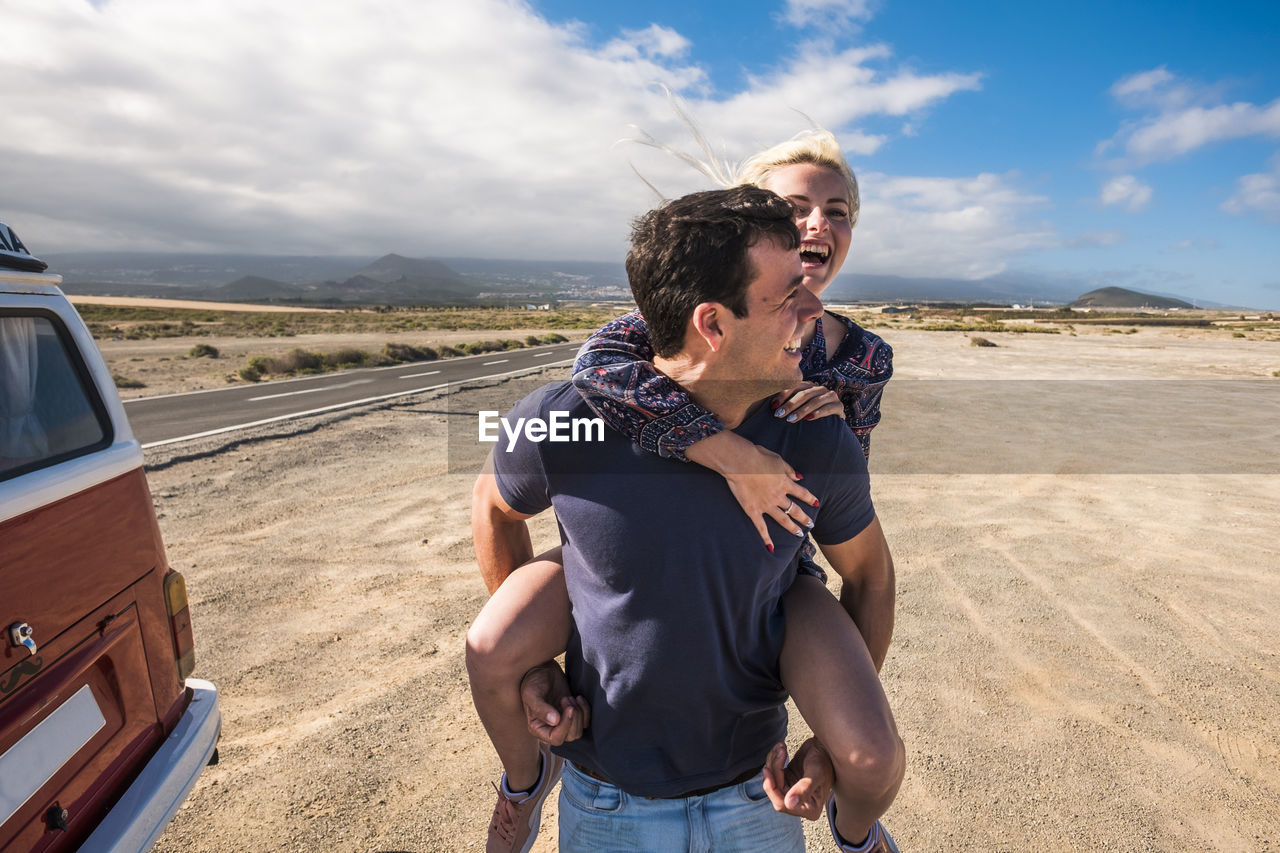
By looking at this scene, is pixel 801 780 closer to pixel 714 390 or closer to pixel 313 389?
pixel 714 390

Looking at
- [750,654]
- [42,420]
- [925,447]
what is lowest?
[925,447]

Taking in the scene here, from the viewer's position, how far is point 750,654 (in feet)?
5.23

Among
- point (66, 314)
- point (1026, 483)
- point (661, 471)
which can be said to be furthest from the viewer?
point (1026, 483)

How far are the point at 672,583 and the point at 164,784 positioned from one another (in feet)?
6.39

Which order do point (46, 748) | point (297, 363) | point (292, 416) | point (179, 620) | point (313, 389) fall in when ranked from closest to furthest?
1. point (46, 748)
2. point (179, 620)
3. point (292, 416)
4. point (313, 389)
5. point (297, 363)

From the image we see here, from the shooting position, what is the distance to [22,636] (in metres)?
1.72

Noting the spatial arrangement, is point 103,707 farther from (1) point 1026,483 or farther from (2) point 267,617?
(1) point 1026,483

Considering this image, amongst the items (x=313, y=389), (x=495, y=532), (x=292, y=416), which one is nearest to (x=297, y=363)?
(x=313, y=389)

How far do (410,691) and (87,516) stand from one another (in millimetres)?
1900

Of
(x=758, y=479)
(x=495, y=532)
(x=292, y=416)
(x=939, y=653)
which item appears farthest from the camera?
(x=292, y=416)

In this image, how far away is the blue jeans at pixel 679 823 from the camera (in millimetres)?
1596

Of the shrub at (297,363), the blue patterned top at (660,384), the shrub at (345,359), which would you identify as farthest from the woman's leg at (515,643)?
the shrub at (345,359)

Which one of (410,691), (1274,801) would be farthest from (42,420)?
(1274,801)

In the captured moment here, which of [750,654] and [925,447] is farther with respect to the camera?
[925,447]
